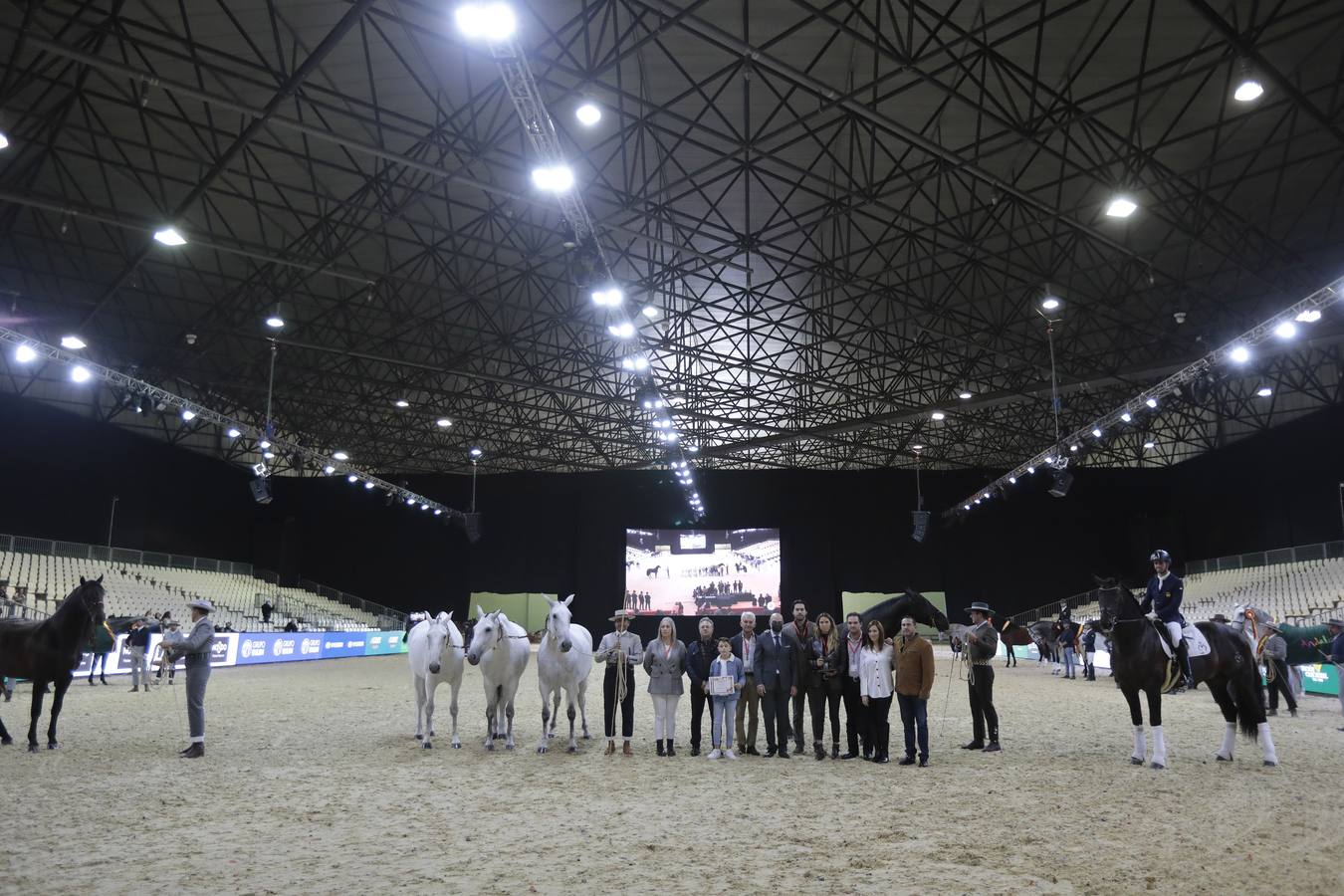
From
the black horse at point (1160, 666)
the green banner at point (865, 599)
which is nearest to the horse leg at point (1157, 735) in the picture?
the black horse at point (1160, 666)

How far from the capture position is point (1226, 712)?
8.82 m

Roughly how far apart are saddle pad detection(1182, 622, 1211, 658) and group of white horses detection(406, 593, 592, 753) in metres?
6.52

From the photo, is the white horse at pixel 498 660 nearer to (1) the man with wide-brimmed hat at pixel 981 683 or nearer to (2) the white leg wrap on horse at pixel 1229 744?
(1) the man with wide-brimmed hat at pixel 981 683

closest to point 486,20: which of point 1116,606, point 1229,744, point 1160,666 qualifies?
point 1116,606

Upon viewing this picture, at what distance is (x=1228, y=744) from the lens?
8570mm

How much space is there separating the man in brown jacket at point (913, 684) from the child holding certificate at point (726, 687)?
1797mm

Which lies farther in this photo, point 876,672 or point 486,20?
point 486,20

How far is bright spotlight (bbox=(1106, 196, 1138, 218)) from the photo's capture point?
14891mm

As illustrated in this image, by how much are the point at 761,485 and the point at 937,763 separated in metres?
32.3

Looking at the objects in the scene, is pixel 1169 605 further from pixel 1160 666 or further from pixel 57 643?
pixel 57 643

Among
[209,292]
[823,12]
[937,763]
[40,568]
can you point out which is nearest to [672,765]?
[937,763]

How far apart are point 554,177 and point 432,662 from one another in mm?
7570

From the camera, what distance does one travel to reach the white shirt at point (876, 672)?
855cm

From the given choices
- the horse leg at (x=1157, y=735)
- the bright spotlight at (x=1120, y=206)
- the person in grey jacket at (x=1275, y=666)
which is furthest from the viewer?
the bright spotlight at (x=1120, y=206)
